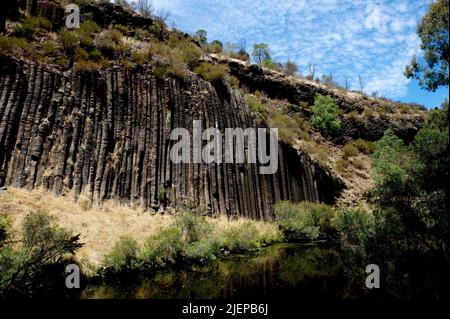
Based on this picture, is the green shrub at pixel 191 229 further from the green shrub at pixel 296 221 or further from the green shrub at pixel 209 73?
the green shrub at pixel 209 73

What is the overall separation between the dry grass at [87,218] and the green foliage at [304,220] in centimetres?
961

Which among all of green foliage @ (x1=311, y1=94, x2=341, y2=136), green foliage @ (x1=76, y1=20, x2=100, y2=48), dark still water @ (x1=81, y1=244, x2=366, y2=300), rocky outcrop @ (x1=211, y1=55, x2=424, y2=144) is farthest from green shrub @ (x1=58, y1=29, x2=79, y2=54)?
green foliage @ (x1=311, y1=94, x2=341, y2=136)

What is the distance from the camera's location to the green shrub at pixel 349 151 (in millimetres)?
41688

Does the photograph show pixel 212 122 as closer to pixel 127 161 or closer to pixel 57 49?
pixel 127 161

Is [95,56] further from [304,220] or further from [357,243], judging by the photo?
[357,243]

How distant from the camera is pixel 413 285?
9055 millimetres

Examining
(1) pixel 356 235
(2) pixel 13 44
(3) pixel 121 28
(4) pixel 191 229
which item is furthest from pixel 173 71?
(1) pixel 356 235

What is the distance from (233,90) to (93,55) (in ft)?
38.2

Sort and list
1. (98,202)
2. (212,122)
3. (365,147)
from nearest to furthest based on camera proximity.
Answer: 1. (98,202)
2. (212,122)
3. (365,147)

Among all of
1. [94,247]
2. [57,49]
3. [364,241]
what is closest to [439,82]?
[364,241]

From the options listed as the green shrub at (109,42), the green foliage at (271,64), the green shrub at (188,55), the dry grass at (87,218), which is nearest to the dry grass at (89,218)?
the dry grass at (87,218)

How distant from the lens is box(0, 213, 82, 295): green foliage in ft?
32.2

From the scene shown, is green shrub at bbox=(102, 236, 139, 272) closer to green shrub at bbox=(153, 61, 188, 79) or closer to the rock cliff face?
the rock cliff face

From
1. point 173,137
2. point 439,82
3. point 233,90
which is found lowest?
point 439,82
